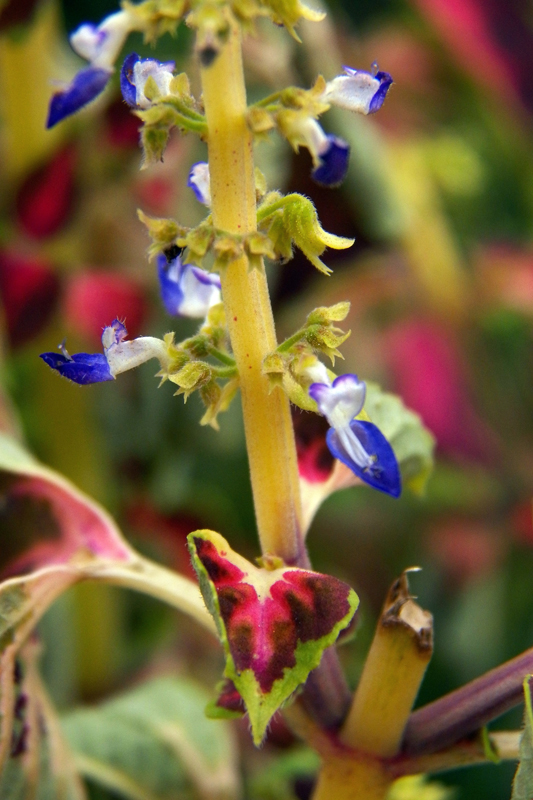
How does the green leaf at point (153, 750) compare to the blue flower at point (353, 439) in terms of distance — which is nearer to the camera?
the blue flower at point (353, 439)

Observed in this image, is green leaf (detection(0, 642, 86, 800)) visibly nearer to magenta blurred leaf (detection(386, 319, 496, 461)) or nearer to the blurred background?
the blurred background

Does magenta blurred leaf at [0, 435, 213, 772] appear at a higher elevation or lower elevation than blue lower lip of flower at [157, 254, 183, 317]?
lower

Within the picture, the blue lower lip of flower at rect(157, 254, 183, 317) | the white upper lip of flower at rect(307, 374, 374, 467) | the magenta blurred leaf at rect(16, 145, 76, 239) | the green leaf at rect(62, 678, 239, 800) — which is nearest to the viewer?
the white upper lip of flower at rect(307, 374, 374, 467)

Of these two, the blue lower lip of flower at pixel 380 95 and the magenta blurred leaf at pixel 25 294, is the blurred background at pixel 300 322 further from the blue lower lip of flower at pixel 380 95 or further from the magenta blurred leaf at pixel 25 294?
the blue lower lip of flower at pixel 380 95

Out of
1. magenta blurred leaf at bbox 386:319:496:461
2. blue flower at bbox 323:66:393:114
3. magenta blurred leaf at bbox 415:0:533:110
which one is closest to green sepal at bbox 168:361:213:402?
blue flower at bbox 323:66:393:114

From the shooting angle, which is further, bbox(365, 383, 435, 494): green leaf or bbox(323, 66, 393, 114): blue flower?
bbox(365, 383, 435, 494): green leaf

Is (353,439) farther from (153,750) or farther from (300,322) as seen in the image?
(300,322)

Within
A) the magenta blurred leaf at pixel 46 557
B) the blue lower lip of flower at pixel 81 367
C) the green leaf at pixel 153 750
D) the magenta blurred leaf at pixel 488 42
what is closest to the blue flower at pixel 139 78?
the blue lower lip of flower at pixel 81 367
